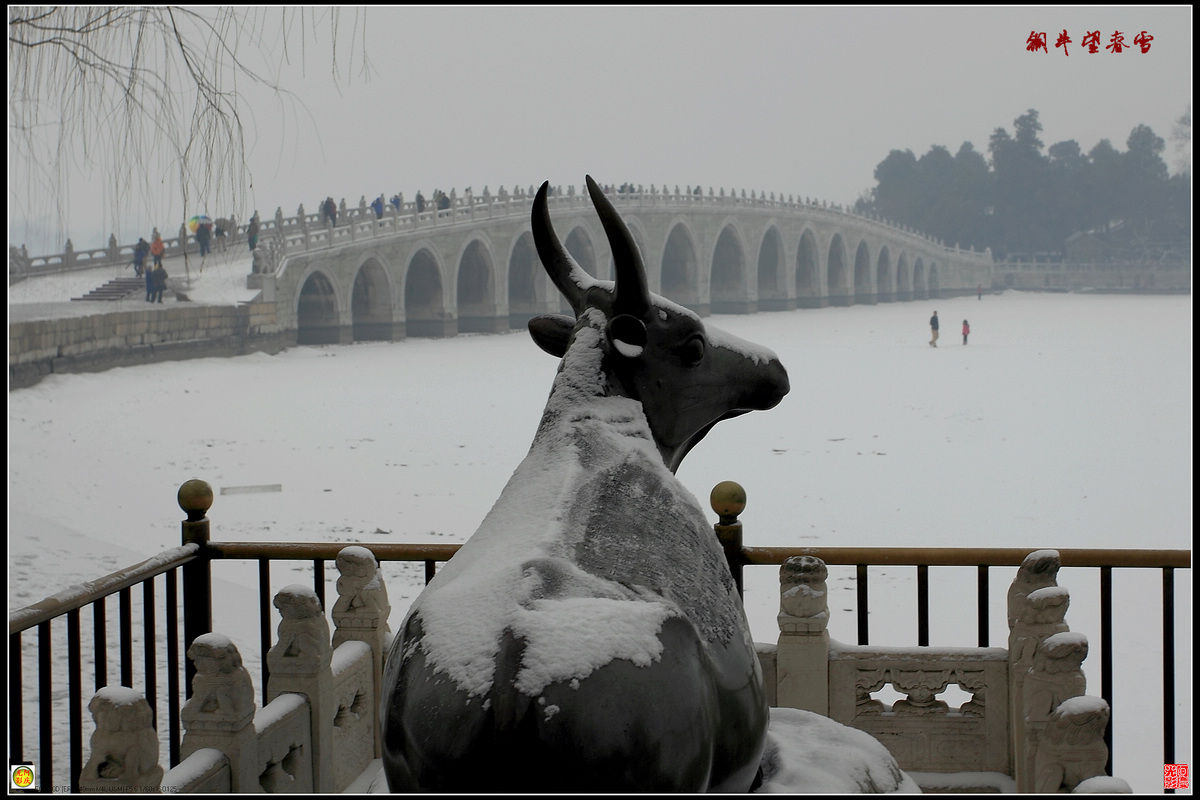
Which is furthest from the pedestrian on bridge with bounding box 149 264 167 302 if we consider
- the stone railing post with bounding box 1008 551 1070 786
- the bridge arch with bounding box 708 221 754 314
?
the bridge arch with bounding box 708 221 754 314

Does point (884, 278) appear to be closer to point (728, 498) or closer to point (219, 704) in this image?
point (728, 498)

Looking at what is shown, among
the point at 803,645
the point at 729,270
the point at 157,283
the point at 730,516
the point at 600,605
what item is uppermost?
the point at 729,270

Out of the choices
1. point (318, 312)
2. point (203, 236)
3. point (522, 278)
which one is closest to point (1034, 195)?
point (522, 278)

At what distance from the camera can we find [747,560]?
3568 mm

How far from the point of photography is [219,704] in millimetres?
2605

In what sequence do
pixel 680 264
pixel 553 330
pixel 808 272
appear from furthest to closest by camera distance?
1. pixel 808 272
2. pixel 680 264
3. pixel 553 330

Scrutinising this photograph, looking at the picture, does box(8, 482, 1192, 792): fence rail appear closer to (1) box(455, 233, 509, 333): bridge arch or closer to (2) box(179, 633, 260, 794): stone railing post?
(2) box(179, 633, 260, 794): stone railing post

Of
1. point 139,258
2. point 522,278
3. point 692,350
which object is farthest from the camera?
point 522,278

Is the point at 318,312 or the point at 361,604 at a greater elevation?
the point at 318,312

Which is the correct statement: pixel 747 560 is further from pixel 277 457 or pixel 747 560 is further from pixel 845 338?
pixel 845 338

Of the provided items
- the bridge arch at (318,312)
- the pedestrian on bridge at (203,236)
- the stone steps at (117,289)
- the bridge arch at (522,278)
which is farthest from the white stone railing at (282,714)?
the bridge arch at (522,278)

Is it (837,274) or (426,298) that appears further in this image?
(837,274)

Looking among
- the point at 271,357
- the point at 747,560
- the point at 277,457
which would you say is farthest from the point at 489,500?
the point at 271,357

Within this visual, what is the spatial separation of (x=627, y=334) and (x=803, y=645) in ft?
4.73
